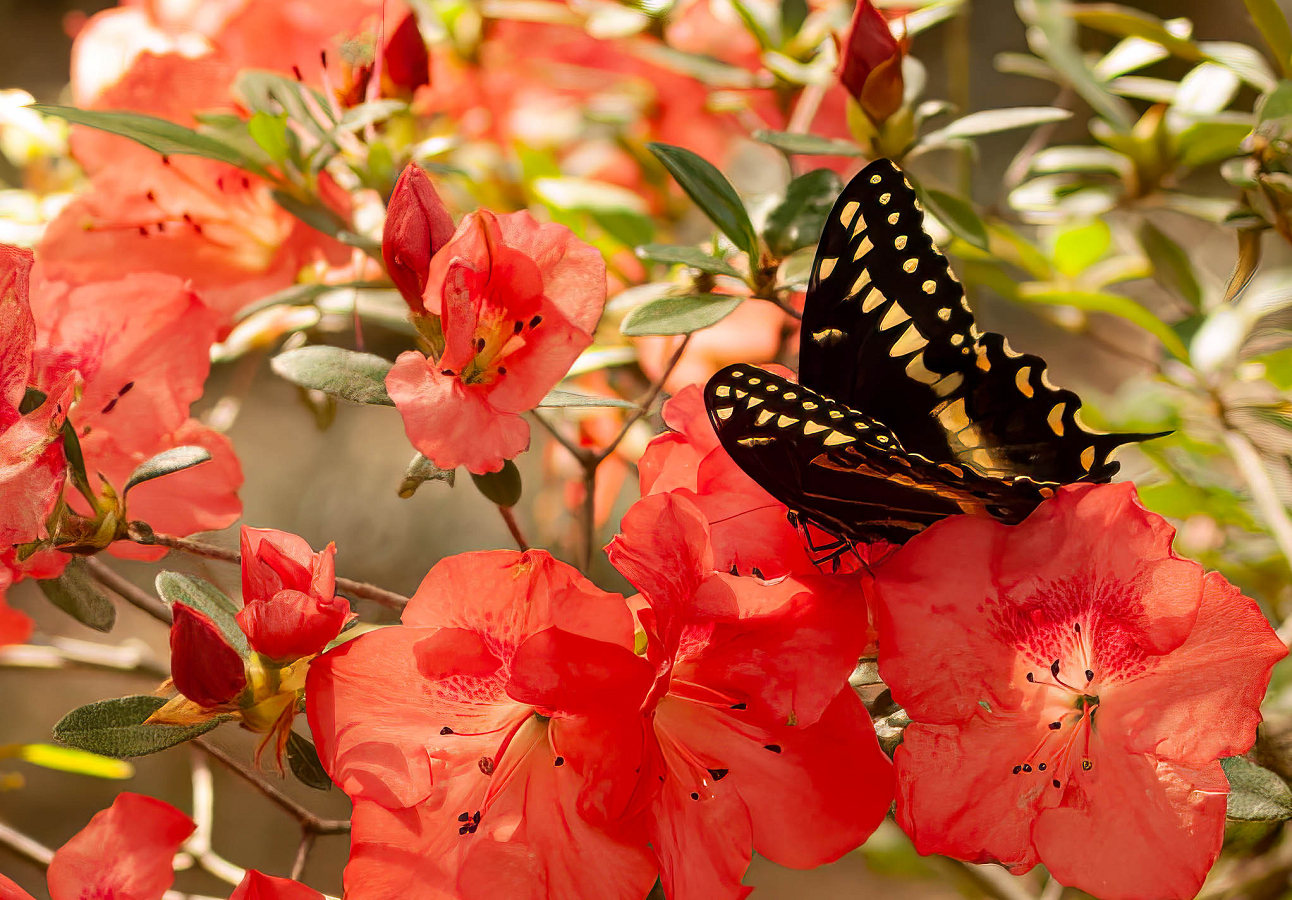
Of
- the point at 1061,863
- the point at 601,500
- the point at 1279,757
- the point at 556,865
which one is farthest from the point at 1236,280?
the point at 601,500

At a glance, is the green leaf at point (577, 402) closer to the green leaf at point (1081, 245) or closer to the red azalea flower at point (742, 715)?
the red azalea flower at point (742, 715)

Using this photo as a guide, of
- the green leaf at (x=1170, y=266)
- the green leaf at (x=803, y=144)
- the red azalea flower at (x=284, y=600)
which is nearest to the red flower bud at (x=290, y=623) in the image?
the red azalea flower at (x=284, y=600)

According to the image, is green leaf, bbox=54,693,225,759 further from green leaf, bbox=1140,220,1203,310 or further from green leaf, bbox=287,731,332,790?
green leaf, bbox=1140,220,1203,310

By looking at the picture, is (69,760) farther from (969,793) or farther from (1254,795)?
(1254,795)

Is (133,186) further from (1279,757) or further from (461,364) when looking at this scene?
(1279,757)

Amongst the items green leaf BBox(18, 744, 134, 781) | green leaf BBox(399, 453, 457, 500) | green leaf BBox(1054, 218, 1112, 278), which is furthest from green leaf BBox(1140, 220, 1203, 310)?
green leaf BBox(18, 744, 134, 781)

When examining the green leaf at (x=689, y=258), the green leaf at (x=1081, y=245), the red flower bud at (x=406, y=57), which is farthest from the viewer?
the green leaf at (x=1081, y=245)

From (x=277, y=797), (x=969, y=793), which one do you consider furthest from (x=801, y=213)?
→ (x=277, y=797)
